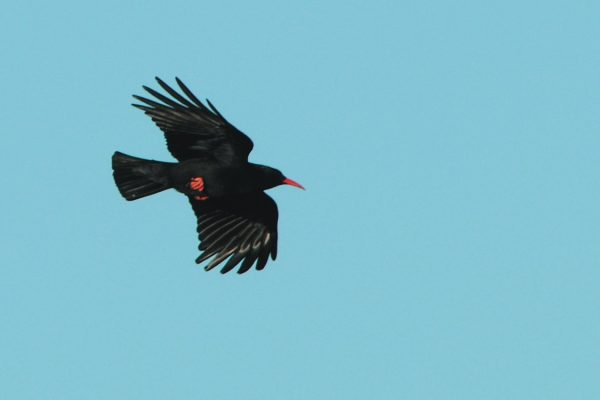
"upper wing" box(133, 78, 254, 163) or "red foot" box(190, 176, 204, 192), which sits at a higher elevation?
"upper wing" box(133, 78, 254, 163)

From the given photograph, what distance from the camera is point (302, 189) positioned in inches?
918

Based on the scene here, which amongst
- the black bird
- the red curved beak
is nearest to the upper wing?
the black bird

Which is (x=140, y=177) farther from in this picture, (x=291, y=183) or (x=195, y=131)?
(x=291, y=183)

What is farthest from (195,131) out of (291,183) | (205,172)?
(291,183)

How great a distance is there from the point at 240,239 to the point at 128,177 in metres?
2.05

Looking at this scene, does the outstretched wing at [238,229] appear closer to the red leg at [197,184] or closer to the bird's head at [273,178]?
the bird's head at [273,178]

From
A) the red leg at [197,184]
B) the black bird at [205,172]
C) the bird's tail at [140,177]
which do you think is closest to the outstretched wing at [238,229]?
the black bird at [205,172]

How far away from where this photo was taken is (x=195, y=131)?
22.1 m

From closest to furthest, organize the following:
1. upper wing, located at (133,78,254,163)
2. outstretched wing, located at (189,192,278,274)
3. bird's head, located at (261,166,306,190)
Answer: upper wing, located at (133,78,254,163)
bird's head, located at (261,166,306,190)
outstretched wing, located at (189,192,278,274)

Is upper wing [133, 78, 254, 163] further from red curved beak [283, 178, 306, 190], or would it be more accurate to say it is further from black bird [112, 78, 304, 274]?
red curved beak [283, 178, 306, 190]

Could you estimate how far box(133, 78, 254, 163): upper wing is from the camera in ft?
71.6

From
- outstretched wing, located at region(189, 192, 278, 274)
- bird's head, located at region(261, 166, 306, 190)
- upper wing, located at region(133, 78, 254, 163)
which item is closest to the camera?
upper wing, located at region(133, 78, 254, 163)

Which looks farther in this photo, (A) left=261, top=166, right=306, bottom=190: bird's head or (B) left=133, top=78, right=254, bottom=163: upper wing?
(A) left=261, top=166, right=306, bottom=190: bird's head

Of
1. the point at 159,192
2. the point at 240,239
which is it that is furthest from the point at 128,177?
the point at 240,239
